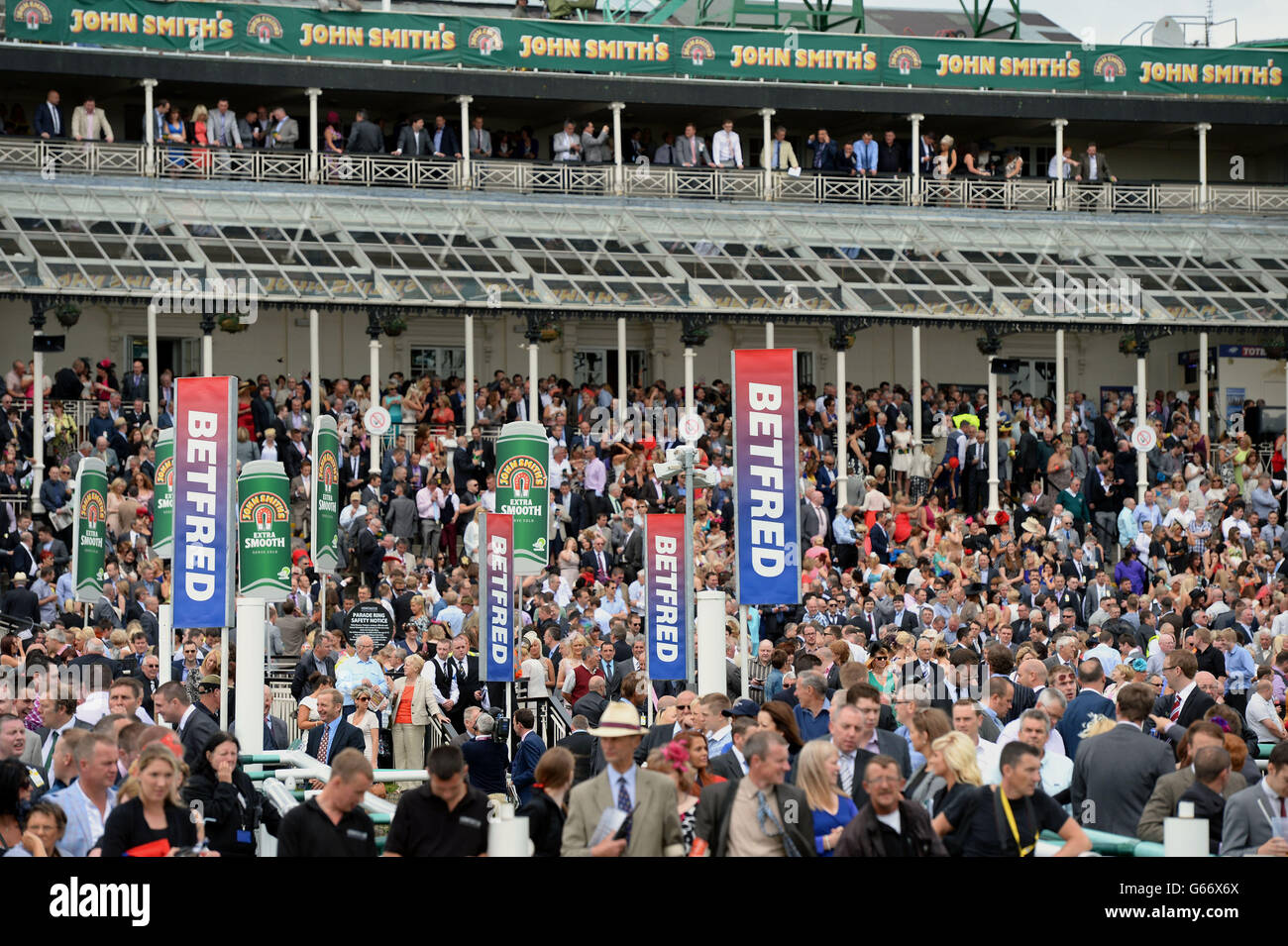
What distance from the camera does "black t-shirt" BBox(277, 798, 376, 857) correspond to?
29.8 feet

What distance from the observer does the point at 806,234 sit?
35.4 meters

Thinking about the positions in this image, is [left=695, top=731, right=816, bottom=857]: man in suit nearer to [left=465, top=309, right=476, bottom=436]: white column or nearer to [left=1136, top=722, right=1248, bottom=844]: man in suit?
[left=1136, top=722, right=1248, bottom=844]: man in suit

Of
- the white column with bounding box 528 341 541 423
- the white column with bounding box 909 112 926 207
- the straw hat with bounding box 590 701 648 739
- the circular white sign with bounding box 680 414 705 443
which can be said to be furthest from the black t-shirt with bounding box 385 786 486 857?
the white column with bounding box 909 112 926 207

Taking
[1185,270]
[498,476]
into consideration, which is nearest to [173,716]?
[498,476]

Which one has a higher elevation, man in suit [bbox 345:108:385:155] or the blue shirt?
man in suit [bbox 345:108:385:155]

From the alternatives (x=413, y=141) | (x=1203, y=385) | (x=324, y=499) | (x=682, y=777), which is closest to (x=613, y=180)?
(x=413, y=141)

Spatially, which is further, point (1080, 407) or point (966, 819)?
point (1080, 407)

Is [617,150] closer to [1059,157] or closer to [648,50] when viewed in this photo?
[648,50]

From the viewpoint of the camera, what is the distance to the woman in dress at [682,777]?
33.1ft

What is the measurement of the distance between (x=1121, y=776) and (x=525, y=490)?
999 cm

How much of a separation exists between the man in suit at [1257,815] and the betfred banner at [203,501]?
8.60 m

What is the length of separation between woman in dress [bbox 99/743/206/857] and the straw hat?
1.82 metres
